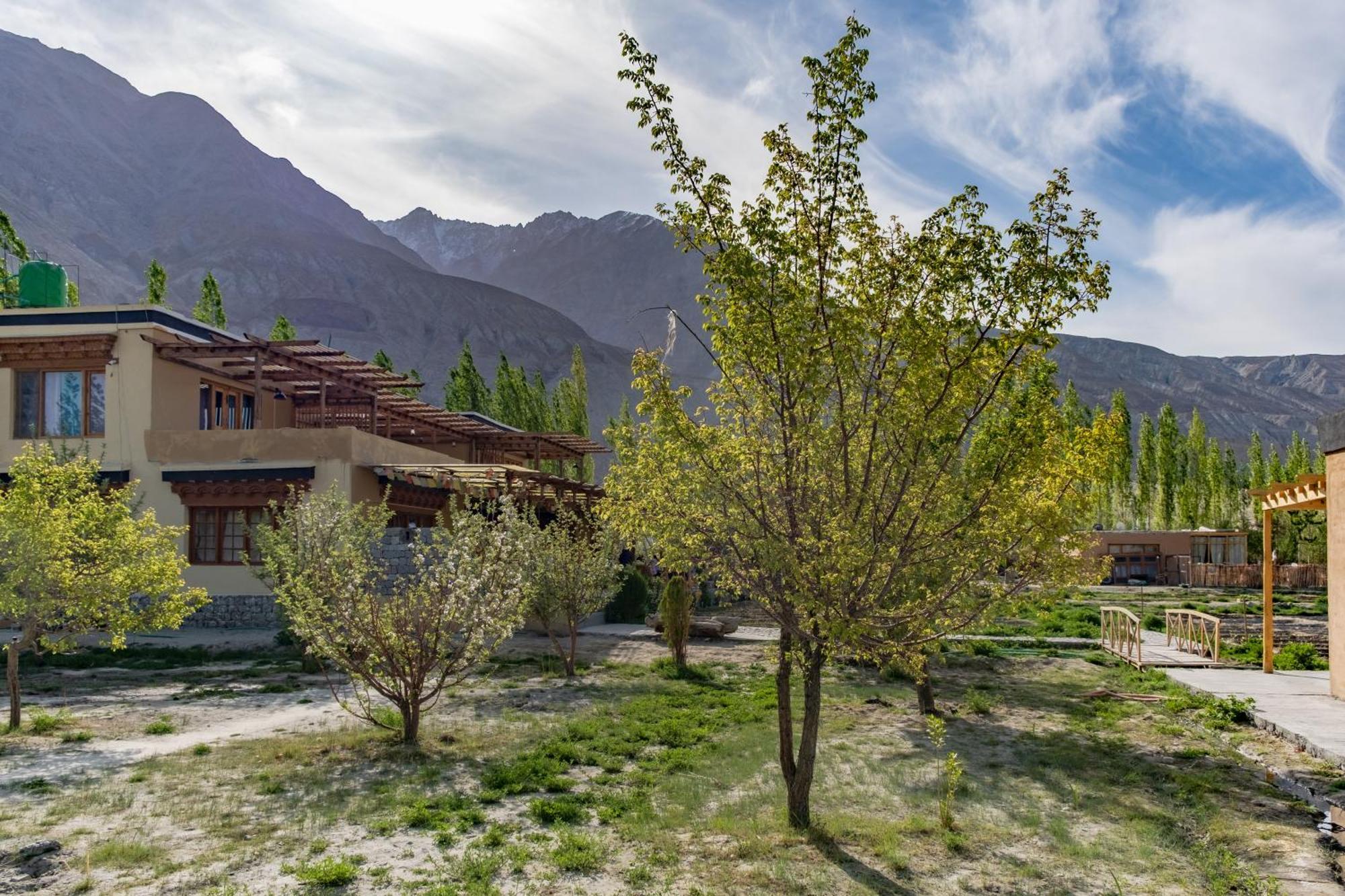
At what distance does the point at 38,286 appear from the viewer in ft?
92.9

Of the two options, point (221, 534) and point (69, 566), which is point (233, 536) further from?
point (69, 566)

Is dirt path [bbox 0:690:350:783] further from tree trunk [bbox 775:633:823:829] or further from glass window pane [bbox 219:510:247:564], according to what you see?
glass window pane [bbox 219:510:247:564]

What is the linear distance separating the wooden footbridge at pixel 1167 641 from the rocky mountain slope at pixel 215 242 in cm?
11093

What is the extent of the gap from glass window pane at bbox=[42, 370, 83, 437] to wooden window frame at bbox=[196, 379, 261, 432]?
106 inches

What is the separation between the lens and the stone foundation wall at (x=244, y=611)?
2300 cm

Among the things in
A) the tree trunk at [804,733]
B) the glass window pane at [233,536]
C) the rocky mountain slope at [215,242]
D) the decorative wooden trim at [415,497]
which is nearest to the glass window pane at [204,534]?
the glass window pane at [233,536]

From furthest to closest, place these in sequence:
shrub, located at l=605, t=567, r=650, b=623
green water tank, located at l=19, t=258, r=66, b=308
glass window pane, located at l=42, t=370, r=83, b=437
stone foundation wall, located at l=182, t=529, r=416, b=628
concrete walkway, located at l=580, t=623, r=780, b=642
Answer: green water tank, located at l=19, t=258, r=66, b=308 → shrub, located at l=605, t=567, r=650, b=623 → glass window pane, located at l=42, t=370, r=83, b=437 → concrete walkway, located at l=580, t=623, r=780, b=642 → stone foundation wall, located at l=182, t=529, r=416, b=628

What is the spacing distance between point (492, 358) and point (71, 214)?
74709mm

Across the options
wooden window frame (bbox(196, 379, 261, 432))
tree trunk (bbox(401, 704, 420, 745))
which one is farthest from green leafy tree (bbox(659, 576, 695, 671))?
wooden window frame (bbox(196, 379, 261, 432))

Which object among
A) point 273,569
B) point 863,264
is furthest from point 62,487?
point 863,264

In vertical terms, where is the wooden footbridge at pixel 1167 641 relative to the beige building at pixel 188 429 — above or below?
below

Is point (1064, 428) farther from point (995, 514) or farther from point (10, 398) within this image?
point (10, 398)

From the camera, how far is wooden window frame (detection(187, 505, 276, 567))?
23844 millimetres

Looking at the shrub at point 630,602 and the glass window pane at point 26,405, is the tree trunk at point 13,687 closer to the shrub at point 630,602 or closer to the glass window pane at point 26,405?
the glass window pane at point 26,405
